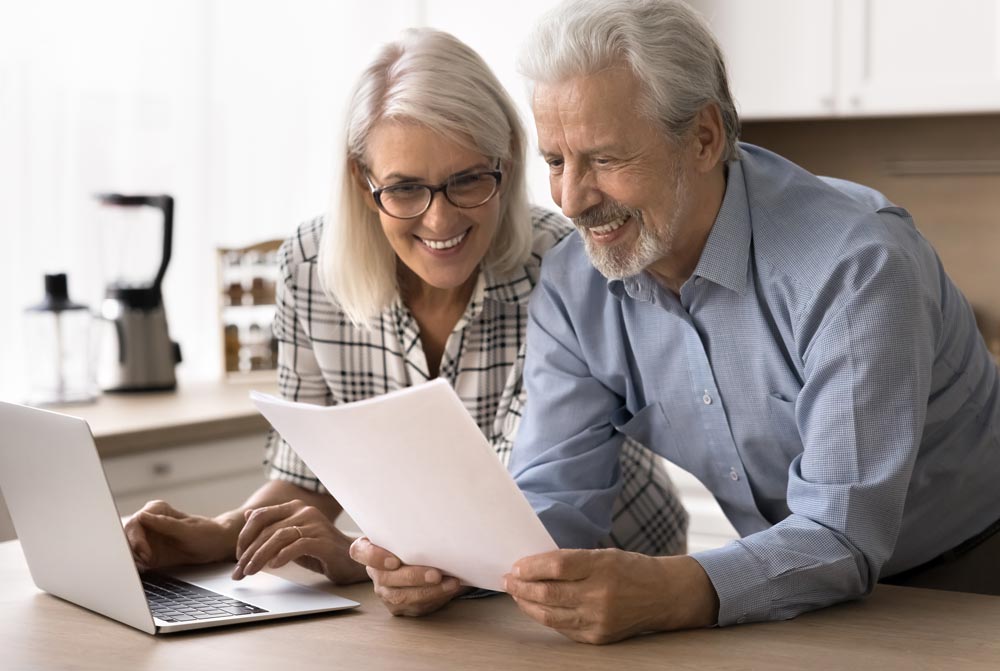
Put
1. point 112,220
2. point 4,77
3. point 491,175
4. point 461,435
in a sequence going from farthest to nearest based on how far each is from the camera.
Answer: point 112,220 → point 4,77 → point 491,175 → point 461,435

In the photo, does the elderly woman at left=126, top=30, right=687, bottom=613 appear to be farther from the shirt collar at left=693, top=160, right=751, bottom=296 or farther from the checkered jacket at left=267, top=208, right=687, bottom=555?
the shirt collar at left=693, top=160, right=751, bottom=296

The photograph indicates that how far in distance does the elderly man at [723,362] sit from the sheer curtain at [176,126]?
5.29ft

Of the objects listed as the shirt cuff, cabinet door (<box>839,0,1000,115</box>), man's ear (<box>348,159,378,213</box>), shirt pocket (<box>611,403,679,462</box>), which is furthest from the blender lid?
cabinet door (<box>839,0,1000,115</box>)

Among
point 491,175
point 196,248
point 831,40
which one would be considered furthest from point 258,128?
point 491,175

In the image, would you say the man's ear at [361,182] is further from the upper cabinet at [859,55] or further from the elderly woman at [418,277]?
the upper cabinet at [859,55]

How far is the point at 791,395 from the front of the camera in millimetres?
1345

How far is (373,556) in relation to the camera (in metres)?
1.27

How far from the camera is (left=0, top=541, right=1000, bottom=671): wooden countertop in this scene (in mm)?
1071

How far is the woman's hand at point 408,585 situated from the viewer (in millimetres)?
1222

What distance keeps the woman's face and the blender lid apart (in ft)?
3.87

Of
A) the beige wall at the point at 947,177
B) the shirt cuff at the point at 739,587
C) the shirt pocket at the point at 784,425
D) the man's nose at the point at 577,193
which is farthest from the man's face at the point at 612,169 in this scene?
the beige wall at the point at 947,177

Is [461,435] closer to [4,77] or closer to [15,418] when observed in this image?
[15,418]

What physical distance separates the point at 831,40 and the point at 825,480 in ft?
6.97

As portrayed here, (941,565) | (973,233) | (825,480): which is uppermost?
(973,233)
